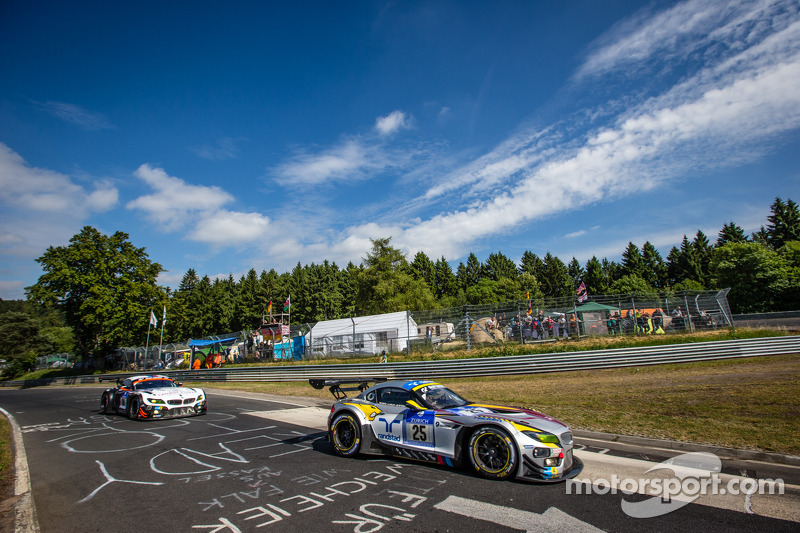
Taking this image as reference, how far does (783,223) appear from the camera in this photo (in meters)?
71.8

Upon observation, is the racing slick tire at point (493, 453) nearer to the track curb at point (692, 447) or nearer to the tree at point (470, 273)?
the track curb at point (692, 447)

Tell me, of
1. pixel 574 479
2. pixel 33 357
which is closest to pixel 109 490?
pixel 574 479

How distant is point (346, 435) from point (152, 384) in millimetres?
9372

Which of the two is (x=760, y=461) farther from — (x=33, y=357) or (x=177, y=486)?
(x=33, y=357)

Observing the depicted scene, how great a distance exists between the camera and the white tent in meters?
23.9

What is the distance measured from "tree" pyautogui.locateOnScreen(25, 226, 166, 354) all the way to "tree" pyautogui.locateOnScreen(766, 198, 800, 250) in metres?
99.8

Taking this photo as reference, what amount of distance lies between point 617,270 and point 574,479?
98343 millimetres

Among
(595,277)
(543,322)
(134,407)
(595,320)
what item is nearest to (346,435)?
(134,407)

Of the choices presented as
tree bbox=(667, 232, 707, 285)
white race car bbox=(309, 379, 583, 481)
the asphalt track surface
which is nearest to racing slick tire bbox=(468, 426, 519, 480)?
white race car bbox=(309, 379, 583, 481)

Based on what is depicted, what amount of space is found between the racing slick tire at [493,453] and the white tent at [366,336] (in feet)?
53.7

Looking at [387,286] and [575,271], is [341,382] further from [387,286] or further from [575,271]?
[575,271]

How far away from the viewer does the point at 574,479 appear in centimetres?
529

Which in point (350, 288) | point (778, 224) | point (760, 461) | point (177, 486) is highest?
point (778, 224)

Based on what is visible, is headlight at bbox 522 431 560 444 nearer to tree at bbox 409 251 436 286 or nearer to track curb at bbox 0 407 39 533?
track curb at bbox 0 407 39 533
